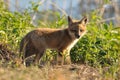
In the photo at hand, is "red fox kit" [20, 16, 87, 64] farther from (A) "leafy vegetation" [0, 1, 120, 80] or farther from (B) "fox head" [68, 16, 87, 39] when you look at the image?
(A) "leafy vegetation" [0, 1, 120, 80]

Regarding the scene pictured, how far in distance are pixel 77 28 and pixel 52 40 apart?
0.63 m

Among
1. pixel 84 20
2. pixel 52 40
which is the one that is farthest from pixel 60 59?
pixel 84 20

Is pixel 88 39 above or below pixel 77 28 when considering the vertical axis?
below

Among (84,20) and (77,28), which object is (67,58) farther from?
(84,20)

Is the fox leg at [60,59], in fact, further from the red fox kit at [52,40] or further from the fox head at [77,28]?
the fox head at [77,28]

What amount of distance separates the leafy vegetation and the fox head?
0.59 feet

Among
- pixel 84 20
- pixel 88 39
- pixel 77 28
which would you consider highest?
pixel 84 20

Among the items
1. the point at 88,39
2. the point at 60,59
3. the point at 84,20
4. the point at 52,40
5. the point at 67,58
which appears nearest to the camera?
the point at 60,59

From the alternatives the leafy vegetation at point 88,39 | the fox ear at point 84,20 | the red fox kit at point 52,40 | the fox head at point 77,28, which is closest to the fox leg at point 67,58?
the red fox kit at point 52,40

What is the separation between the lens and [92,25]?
28.8 feet

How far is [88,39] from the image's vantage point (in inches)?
318

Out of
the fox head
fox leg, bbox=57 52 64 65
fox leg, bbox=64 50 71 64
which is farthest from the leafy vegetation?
fox leg, bbox=57 52 64 65

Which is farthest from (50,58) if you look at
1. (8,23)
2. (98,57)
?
(8,23)

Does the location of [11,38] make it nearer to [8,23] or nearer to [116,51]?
[8,23]
